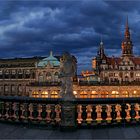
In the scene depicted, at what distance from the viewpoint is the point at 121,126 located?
23.1 feet

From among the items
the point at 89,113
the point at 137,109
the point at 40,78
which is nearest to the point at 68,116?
the point at 89,113

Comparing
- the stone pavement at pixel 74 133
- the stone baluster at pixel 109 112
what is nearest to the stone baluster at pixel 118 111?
the stone baluster at pixel 109 112

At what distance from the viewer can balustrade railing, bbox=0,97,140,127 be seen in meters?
7.17

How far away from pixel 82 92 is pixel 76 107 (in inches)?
2698

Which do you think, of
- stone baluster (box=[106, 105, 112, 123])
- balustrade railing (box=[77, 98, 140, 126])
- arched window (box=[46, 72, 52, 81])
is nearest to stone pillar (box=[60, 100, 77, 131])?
balustrade railing (box=[77, 98, 140, 126])

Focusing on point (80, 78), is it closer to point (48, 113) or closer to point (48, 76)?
point (48, 76)

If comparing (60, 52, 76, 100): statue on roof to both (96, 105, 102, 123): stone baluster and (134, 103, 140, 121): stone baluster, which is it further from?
(134, 103, 140, 121): stone baluster

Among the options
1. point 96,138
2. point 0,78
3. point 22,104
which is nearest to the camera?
point 96,138

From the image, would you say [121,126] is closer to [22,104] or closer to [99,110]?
[99,110]

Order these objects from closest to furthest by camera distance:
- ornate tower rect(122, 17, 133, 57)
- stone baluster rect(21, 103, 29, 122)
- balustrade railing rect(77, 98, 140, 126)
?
balustrade railing rect(77, 98, 140, 126)
stone baluster rect(21, 103, 29, 122)
ornate tower rect(122, 17, 133, 57)

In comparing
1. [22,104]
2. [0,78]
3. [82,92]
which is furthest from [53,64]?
[22,104]

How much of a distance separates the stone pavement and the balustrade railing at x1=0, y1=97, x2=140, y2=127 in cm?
34

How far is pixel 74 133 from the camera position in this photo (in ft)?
21.6

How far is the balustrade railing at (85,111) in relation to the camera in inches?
282
